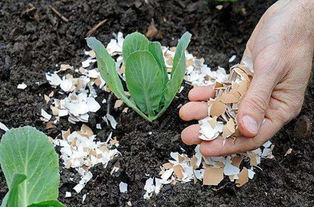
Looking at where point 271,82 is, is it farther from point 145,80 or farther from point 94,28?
point 94,28

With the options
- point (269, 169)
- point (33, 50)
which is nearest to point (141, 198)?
point (269, 169)

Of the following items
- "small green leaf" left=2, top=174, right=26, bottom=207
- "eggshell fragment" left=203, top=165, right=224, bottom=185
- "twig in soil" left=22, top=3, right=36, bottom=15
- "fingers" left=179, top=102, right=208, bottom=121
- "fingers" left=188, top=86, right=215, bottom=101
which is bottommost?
"eggshell fragment" left=203, top=165, right=224, bottom=185

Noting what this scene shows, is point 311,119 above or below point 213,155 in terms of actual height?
below

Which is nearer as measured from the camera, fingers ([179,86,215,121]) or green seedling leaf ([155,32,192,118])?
green seedling leaf ([155,32,192,118])

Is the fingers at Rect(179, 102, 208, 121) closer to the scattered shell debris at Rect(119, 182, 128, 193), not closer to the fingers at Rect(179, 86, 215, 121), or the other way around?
the fingers at Rect(179, 86, 215, 121)

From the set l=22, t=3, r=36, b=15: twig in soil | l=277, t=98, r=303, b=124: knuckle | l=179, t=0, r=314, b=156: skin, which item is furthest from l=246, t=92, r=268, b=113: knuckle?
l=22, t=3, r=36, b=15: twig in soil

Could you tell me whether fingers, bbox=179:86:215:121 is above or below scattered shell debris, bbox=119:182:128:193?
above

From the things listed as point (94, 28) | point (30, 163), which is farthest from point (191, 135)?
point (94, 28)

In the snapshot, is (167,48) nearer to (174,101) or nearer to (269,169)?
(174,101)

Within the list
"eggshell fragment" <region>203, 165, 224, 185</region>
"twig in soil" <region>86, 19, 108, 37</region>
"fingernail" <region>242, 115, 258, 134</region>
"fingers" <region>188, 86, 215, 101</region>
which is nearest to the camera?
"fingernail" <region>242, 115, 258, 134</region>
